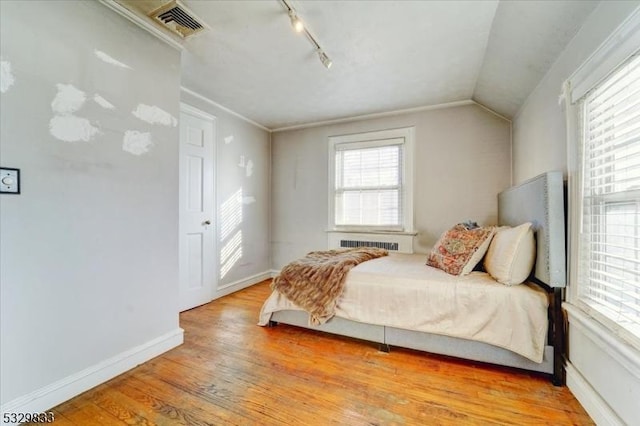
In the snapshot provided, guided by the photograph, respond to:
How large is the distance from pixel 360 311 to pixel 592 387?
52.9 inches

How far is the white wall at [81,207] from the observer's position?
1.39 m

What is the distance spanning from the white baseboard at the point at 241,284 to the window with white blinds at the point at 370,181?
139 cm

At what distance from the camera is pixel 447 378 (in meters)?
1.76

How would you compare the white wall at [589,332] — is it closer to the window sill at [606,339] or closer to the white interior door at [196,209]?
the window sill at [606,339]

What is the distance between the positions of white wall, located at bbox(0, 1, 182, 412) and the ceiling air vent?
0.19 metres

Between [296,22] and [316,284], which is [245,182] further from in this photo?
[296,22]

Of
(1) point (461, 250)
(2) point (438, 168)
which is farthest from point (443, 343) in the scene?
(2) point (438, 168)

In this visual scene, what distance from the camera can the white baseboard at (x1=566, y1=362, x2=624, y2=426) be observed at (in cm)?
126

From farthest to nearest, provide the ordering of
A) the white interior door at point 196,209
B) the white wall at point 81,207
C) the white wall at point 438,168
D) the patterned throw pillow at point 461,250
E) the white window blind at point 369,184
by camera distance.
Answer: the white window blind at point 369,184
the white wall at point 438,168
the white interior door at point 196,209
the patterned throw pillow at point 461,250
the white wall at point 81,207

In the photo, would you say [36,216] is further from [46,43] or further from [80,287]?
[46,43]

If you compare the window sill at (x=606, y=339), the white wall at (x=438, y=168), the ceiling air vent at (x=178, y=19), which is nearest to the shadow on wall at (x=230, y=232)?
the white wall at (x=438, y=168)

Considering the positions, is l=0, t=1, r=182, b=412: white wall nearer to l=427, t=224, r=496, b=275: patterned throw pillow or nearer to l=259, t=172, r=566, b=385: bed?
l=259, t=172, r=566, b=385: bed

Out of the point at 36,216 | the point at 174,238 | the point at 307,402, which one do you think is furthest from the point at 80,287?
the point at 307,402

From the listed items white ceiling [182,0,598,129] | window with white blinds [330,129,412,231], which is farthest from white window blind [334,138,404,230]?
white ceiling [182,0,598,129]
